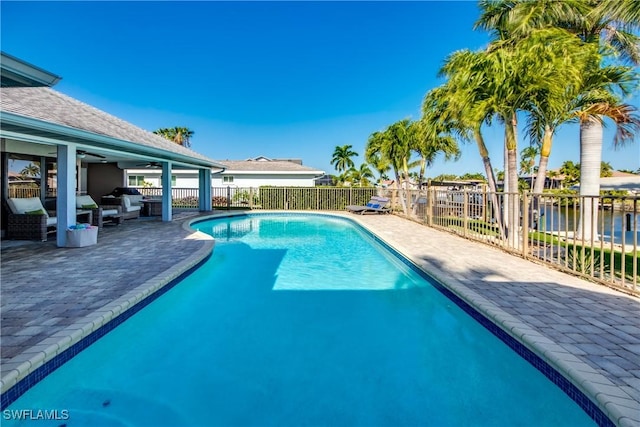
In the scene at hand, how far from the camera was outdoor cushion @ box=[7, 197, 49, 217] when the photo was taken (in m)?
8.99

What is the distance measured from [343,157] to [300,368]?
1546 inches

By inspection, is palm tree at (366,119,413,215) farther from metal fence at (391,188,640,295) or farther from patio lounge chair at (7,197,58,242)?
patio lounge chair at (7,197,58,242)

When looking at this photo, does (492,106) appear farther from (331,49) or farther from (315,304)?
(331,49)

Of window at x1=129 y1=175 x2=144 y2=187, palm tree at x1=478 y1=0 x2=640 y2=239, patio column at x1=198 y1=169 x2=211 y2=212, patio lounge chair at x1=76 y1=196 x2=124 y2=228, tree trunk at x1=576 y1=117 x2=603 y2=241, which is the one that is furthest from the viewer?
window at x1=129 y1=175 x2=144 y2=187

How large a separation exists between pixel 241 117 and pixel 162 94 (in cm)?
671

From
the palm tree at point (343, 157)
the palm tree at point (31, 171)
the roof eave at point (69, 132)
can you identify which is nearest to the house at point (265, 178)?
the roof eave at point (69, 132)

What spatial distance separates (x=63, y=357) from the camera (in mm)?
3176

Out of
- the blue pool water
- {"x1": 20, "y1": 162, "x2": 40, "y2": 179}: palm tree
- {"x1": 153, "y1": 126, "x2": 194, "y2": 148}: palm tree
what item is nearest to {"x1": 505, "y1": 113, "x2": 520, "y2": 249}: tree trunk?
the blue pool water

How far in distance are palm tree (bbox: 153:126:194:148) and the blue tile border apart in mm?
43258

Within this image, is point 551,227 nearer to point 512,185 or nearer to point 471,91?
point 512,185

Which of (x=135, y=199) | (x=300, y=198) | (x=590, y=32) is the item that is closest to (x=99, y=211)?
(x=135, y=199)

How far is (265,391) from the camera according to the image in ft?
10.5

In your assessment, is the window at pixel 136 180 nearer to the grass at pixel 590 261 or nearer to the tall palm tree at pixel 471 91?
the tall palm tree at pixel 471 91

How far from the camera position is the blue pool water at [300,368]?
2.85 meters
